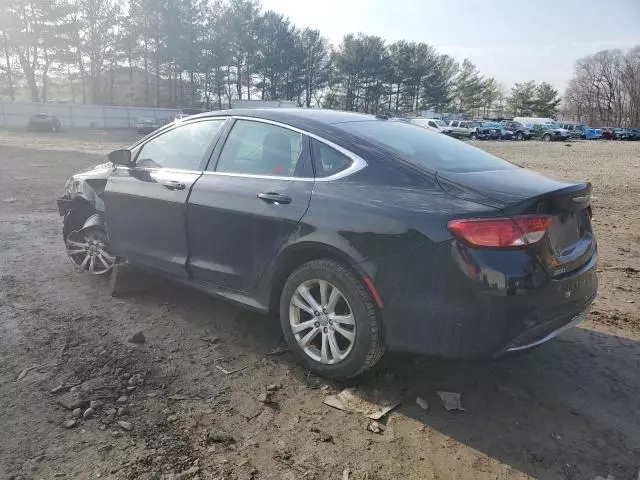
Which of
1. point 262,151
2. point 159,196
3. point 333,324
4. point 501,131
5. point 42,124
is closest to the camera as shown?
point 333,324

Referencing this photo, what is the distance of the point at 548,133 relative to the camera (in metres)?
53.1

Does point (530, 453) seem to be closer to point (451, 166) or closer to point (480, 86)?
point (451, 166)

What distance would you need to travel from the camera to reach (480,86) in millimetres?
86562

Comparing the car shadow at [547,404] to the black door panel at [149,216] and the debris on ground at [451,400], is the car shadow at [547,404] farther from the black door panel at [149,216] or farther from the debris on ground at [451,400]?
the black door panel at [149,216]

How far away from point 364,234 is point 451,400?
1.11m

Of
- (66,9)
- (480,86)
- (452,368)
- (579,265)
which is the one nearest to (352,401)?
(452,368)

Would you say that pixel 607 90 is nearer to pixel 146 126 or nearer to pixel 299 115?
pixel 146 126

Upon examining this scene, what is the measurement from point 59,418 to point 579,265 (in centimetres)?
302

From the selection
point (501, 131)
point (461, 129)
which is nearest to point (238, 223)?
point (461, 129)

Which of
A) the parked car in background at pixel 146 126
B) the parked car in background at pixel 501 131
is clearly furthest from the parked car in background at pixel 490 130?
the parked car in background at pixel 146 126

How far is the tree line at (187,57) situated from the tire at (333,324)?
5438cm

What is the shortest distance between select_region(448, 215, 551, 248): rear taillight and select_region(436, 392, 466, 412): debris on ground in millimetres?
1010

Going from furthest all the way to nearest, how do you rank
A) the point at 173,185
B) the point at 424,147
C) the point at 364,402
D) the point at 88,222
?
the point at 88,222, the point at 173,185, the point at 424,147, the point at 364,402

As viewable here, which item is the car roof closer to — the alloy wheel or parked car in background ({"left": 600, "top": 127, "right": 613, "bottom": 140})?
the alloy wheel
